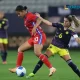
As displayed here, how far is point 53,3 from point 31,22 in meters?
15.9

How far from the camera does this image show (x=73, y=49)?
23.9 metres

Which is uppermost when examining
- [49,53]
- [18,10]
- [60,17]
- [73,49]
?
[18,10]

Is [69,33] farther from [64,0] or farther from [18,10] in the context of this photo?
[64,0]

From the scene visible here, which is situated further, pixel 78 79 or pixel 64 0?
pixel 64 0

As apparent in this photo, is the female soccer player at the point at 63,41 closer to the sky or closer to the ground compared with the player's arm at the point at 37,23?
closer to the ground

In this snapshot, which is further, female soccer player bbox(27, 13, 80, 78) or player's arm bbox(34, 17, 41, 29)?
player's arm bbox(34, 17, 41, 29)

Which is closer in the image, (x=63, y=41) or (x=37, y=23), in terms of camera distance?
(x=63, y=41)

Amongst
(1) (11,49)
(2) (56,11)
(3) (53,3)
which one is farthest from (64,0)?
(1) (11,49)

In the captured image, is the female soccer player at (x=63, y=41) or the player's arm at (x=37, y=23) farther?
the player's arm at (x=37, y=23)

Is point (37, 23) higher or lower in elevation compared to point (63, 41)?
higher

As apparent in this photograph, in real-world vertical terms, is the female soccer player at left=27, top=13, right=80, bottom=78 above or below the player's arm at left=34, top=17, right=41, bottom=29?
below

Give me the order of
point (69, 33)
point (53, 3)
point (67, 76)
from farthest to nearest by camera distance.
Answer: point (53, 3), point (67, 76), point (69, 33)

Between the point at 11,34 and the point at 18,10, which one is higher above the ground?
the point at 18,10

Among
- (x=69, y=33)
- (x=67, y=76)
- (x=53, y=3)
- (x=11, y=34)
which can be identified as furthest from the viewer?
(x=53, y=3)
